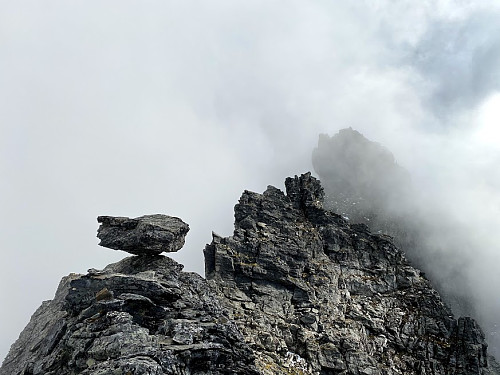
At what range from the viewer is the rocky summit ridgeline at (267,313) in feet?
71.7

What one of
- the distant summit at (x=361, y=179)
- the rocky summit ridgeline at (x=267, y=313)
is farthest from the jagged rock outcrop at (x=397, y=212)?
the rocky summit ridgeline at (x=267, y=313)

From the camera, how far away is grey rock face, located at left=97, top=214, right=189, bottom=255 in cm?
3150

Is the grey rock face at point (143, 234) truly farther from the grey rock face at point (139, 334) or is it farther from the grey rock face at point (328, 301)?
the grey rock face at point (328, 301)

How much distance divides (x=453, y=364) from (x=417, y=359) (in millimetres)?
6884

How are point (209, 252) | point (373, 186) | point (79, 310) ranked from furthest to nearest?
point (373, 186) → point (209, 252) → point (79, 310)

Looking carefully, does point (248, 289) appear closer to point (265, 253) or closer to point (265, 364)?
point (265, 253)

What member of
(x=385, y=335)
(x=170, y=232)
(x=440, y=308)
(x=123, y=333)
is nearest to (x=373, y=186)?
(x=440, y=308)

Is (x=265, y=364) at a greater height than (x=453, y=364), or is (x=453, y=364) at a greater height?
(x=453, y=364)

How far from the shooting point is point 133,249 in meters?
32.2

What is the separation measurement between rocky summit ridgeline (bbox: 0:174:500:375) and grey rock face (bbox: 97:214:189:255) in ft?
5.03

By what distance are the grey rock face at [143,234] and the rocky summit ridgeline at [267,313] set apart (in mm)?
1534

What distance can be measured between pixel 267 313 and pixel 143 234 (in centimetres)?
3777

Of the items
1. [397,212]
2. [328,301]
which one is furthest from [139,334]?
[397,212]

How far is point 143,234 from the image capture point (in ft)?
103
